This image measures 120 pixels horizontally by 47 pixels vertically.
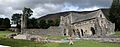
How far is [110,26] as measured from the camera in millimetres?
97812

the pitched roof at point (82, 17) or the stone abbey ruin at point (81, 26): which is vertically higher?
the pitched roof at point (82, 17)

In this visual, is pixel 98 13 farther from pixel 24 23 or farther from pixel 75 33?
pixel 24 23

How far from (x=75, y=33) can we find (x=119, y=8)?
30.0 metres

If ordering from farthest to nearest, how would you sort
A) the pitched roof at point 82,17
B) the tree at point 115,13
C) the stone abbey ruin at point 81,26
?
1. the tree at point 115,13
2. the pitched roof at point 82,17
3. the stone abbey ruin at point 81,26

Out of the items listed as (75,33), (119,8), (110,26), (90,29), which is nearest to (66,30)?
(75,33)

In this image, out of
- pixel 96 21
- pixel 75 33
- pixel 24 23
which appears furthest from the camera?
pixel 24 23

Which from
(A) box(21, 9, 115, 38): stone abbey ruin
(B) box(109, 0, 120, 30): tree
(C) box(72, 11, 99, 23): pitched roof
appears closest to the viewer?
(A) box(21, 9, 115, 38): stone abbey ruin

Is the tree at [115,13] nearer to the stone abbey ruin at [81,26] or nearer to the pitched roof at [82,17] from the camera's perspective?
the stone abbey ruin at [81,26]

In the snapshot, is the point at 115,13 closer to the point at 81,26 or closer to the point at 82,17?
the point at 82,17

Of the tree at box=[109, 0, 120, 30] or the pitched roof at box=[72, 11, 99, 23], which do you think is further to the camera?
the tree at box=[109, 0, 120, 30]

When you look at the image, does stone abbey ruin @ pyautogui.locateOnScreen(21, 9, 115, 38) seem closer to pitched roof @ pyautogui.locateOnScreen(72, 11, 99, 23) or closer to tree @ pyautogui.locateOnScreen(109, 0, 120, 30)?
pitched roof @ pyautogui.locateOnScreen(72, 11, 99, 23)

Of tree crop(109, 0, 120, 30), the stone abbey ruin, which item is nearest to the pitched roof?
the stone abbey ruin

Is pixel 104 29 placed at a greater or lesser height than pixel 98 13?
lesser

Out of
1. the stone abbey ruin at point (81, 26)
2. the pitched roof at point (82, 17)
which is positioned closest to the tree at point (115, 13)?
the stone abbey ruin at point (81, 26)
